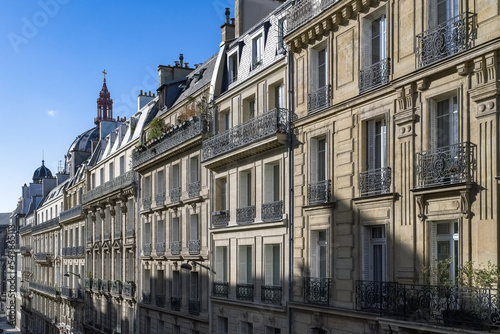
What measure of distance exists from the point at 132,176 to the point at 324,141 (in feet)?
60.6

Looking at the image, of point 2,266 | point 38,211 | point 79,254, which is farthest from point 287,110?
point 2,266

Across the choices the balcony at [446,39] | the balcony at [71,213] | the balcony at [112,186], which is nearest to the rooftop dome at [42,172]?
the balcony at [71,213]

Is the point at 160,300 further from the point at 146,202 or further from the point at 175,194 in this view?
the point at 146,202

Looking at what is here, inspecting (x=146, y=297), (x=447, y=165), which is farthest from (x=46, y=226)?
(x=447, y=165)

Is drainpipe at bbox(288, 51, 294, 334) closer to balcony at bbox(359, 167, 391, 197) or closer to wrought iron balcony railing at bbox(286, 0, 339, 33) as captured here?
wrought iron balcony railing at bbox(286, 0, 339, 33)

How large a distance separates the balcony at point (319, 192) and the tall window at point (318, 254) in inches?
32.4

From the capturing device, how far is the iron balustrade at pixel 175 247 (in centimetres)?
2956

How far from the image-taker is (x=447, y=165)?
1431 centimetres

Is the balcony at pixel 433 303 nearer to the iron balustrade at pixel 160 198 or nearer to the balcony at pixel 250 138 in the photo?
the balcony at pixel 250 138

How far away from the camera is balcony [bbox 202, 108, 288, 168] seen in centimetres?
2098

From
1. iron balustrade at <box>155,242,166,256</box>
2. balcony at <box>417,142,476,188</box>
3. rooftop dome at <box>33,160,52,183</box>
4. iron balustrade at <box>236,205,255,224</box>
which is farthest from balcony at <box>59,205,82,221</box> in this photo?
rooftop dome at <box>33,160,52,183</box>

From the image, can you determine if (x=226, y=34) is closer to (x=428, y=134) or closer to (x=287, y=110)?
(x=287, y=110)

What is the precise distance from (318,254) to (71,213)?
35.1m

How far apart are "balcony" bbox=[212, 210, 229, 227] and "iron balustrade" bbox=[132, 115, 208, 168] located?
323 cm
